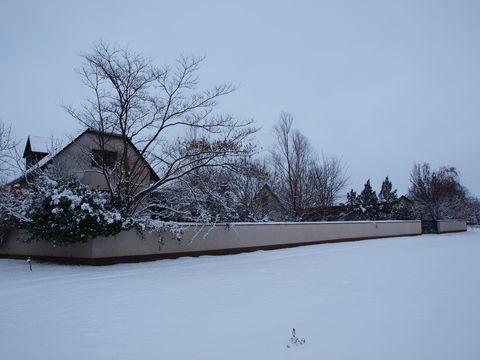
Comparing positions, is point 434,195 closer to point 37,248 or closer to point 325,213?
point 325,213

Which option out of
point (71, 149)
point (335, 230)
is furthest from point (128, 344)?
point (335, 230)

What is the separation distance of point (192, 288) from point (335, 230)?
1840 cm

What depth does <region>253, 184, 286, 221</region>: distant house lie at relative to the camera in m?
30.1

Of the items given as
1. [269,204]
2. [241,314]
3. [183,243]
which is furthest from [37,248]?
[269,204]

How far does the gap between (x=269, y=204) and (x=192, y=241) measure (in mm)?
16034

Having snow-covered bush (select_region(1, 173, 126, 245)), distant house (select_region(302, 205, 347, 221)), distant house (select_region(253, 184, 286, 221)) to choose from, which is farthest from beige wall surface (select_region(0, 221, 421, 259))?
distant house (select_region(302, 205, 347, 221))

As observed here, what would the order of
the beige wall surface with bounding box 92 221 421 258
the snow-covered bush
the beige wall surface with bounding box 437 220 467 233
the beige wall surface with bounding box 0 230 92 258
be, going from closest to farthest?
1. the snow-covered bush
2. the beige wall surface with bounding box 0 230 92 258
3. the beige wall surface with bounding box 92 221 421 258
4. the beige wall surface with bounding box 437 220 467 233

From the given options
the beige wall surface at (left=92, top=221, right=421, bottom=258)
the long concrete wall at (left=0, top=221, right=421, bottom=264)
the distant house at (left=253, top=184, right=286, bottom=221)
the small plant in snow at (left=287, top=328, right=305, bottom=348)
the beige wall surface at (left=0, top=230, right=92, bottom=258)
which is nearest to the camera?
the small plant in snow at (left=287, top=328, right=305, bottom=348)

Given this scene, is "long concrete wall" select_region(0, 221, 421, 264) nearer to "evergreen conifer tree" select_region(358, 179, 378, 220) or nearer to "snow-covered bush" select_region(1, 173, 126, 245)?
"snow-covered bush" select_region(1, 173, 126, 245)

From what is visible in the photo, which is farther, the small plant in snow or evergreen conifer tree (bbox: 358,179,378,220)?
evergreen conifer tree (bbox: 358,179,378,220)

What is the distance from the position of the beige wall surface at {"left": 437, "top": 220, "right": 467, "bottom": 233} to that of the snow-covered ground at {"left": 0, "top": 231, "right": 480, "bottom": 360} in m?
29.9

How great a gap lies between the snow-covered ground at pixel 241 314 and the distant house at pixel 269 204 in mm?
17675

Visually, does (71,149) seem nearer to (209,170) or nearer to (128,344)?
(209,170)

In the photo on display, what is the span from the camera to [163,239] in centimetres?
1589
